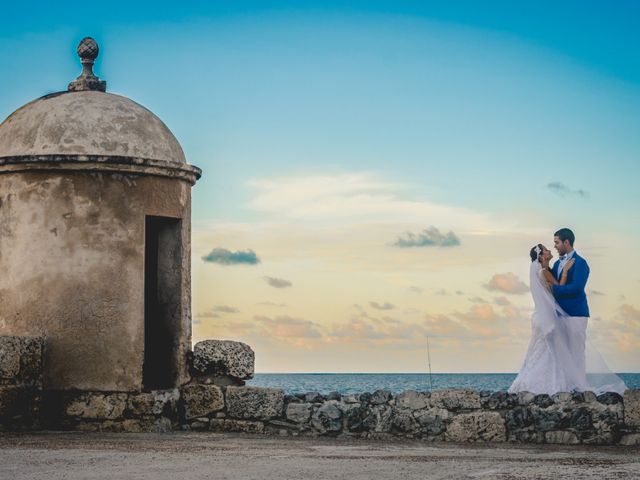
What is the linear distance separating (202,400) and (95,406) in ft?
3.50

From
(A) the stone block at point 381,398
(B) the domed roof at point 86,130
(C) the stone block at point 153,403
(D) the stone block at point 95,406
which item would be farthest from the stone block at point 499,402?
(B) the domed roof at point 86,130

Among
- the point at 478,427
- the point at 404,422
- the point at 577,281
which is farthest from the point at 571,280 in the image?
the point at 404,422

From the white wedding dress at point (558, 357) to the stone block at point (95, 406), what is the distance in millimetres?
3854

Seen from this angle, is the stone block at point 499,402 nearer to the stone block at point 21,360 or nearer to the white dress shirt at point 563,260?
the white dress shirt at point 563,260

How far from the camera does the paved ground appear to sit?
716cm

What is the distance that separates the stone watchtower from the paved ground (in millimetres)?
885

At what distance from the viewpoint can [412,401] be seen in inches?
Result: 397

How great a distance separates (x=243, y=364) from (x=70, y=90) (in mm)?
3555

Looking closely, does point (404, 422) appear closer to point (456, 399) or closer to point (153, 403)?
point (456, 399)

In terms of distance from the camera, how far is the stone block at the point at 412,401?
10.1 m

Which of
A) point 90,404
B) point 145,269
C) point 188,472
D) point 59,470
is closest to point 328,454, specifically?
point 188,472

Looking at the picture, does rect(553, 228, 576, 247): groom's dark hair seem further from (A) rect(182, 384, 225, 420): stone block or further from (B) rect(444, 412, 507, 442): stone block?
(A) rect(182, 384, 225, 420): stone block

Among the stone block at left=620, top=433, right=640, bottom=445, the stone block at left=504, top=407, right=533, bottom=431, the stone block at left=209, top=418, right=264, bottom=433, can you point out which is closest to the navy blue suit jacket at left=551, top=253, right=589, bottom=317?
the stone block at left=504, top=407, right=533, bottom=431

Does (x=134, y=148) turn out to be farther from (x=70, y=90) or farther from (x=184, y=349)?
(x=184, y=349)
